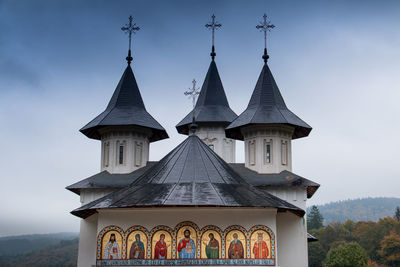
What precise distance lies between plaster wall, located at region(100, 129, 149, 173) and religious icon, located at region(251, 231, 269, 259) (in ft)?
32.1

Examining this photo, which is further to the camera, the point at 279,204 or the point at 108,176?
the point at 108,176

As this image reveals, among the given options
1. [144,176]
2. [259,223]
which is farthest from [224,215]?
[144,176]

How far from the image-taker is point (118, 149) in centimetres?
2727

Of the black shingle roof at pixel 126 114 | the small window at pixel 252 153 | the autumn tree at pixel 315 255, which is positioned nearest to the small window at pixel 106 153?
the black shingle roof at pixel 126 114

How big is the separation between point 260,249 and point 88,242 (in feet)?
30.3

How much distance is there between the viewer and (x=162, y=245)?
18.6 metres

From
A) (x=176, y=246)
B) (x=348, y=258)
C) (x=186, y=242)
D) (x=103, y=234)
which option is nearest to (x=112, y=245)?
(x=103, y=234)

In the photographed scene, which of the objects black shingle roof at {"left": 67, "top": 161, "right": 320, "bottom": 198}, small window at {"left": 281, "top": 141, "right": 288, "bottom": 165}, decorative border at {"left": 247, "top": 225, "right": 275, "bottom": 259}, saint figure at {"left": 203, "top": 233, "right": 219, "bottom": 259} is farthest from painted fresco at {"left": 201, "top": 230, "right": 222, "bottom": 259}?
small window at {"left": 281, "top": 141, "right": 288, "bottom": 165}

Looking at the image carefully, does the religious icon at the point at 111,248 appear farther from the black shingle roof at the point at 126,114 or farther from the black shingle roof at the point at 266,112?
the black shingle roof at the point at 266,112

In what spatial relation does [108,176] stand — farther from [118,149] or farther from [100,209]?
[100,209]

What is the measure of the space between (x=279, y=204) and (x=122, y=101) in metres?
11.8

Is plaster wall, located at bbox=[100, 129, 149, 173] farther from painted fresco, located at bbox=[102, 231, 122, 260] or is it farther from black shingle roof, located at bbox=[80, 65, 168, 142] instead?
painted fresco, located at bbox=[102, 231, 122, 260]

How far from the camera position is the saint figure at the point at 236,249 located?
60.6ft

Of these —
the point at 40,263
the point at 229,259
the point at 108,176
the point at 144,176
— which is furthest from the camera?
the point at 40,263
